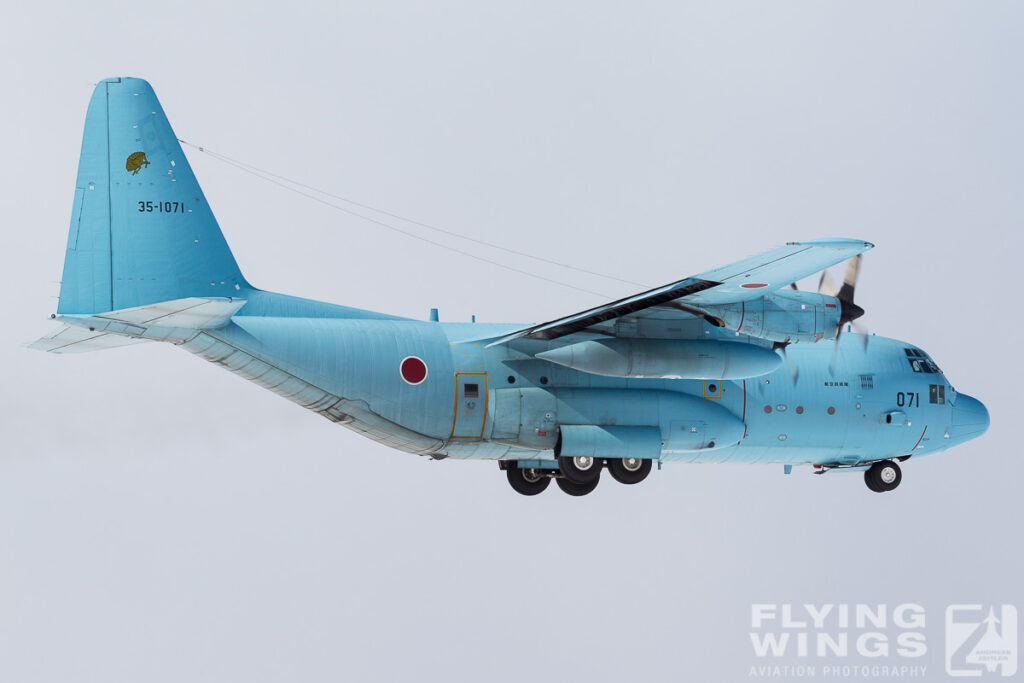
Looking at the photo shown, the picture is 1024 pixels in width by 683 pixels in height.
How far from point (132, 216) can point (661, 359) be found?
32.6 ft

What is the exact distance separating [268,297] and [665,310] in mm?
7450

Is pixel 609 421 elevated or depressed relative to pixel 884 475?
elevated

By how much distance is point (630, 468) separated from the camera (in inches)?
1065

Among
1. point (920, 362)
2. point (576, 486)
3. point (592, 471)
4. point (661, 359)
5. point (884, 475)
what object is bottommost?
point (576, 486)

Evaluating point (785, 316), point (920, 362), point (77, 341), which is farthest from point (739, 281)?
point (77, 341)

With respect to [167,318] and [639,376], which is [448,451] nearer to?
[639,376]

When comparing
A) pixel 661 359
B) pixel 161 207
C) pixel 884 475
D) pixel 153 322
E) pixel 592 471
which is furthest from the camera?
pixel 884 475

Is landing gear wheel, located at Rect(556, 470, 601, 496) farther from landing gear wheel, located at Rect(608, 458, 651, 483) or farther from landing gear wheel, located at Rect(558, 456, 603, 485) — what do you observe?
landing gear wheel, located at Rect(608, 458, 651, 483)

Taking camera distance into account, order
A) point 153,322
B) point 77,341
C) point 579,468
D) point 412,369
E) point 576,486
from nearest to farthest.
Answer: point 153,322 < point 77,341 < point 412,369 < point 579,468 < point 576,486

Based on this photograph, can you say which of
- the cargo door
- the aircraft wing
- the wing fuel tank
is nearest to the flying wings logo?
the cargo door

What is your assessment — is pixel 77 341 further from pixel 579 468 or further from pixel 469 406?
pixel 579 468

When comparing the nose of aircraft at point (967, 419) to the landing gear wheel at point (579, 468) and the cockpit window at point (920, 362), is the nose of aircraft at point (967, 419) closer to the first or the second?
the cockpit window at point (920, 362)

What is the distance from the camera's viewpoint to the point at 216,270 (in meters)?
24.8

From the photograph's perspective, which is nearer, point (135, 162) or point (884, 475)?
point (135, 162)
